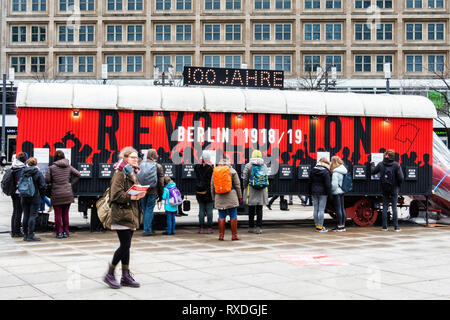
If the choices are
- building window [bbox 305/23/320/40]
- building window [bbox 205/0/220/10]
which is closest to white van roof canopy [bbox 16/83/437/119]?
building window [bbox 305/23/320/40]

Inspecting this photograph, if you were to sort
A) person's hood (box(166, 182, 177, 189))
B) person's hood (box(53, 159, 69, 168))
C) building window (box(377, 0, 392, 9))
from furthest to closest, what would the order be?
1. building window (box(377, 0, 392, 9))
2. person's hood (box(166, 182, 177, 189))
3. person's hood (box(53, 159, 69, 168))

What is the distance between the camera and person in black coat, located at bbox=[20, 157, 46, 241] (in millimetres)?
11453

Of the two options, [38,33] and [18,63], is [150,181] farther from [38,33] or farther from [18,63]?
[18,63]

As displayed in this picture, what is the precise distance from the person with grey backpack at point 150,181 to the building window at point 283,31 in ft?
155

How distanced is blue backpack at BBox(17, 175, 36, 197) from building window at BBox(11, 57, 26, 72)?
50582 millimetres

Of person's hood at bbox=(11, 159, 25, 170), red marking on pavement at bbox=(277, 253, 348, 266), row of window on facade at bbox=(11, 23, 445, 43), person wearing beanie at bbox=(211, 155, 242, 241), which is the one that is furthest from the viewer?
row of window on facade at bbox=(11, 23, 445, 43)

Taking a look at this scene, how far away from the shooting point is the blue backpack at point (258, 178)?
12586mm

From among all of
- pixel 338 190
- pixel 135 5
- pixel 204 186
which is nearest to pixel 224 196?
pixel 204 186

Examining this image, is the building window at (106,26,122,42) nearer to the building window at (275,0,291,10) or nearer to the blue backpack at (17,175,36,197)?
the building window at (275,0,291,10)

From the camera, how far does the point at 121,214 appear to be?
7.05 m

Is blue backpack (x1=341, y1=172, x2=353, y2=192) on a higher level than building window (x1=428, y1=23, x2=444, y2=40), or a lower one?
lower

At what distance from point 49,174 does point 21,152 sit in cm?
81

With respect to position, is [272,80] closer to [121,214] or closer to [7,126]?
[121,214]
